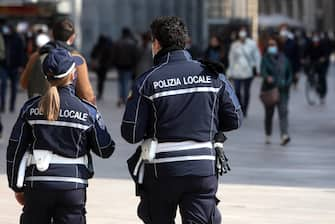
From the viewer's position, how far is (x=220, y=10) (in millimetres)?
69812

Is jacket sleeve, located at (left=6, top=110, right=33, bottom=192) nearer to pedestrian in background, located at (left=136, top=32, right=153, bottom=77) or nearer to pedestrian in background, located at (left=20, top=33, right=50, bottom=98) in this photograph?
pedestrian in background, located at (left=20, top=33, right=50, bottom=98)

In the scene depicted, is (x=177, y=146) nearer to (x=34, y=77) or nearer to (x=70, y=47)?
(x=70, y=47)

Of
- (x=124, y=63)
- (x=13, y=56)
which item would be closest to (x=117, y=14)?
(x=124, y=63)

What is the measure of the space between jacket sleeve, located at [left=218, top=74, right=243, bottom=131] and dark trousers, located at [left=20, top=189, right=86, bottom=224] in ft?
3.19

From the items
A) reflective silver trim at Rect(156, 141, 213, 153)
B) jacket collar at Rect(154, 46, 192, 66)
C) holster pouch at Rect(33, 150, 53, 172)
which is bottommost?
holster pouch at Rect(33, 150, 53, 172)

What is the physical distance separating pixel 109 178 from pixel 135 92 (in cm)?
675

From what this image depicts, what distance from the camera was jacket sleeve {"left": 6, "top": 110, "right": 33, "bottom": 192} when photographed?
22.7 feet

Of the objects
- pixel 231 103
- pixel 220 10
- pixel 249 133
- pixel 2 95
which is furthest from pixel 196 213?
pixel 220 10

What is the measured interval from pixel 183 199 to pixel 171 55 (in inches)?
33.5

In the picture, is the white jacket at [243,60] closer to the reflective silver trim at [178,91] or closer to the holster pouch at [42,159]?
the reflective silver trim at [178,91]

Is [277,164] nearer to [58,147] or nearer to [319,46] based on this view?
[58,147]

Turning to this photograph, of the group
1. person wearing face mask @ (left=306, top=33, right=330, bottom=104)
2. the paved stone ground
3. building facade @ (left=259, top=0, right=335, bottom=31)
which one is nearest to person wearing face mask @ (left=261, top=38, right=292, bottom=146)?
the paved stone ground

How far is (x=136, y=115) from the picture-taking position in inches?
271

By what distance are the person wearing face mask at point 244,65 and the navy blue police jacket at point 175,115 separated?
52.2 feet
